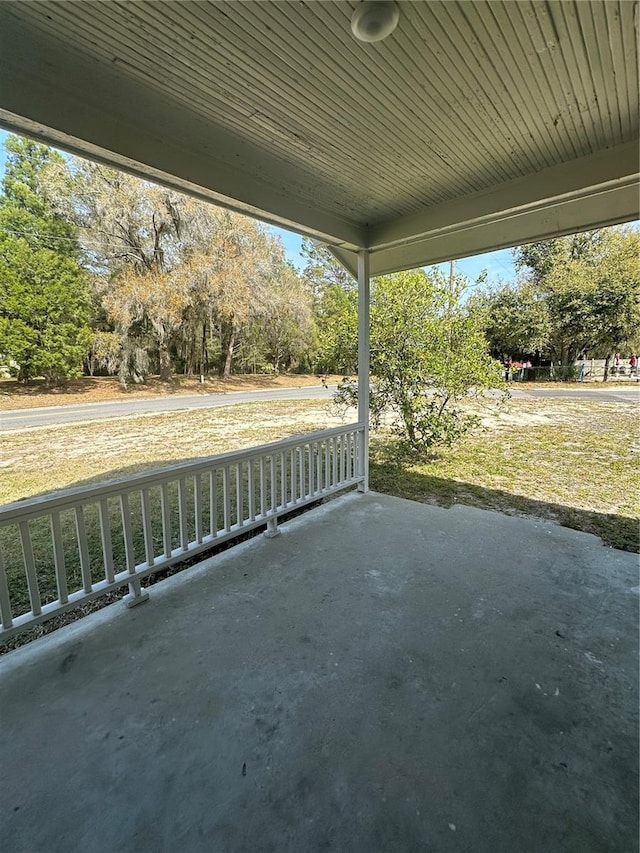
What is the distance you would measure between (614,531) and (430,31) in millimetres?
3588

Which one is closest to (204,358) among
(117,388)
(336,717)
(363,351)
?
(117,388)

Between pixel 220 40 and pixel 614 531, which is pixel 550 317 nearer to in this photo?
pixel 614 531

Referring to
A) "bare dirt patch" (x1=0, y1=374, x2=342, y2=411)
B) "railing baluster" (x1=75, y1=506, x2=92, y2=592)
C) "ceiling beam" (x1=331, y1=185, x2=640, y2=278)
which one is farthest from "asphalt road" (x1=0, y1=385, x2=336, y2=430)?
"railing baluster" (x1=75, y1=506, x2=92, y2=592)

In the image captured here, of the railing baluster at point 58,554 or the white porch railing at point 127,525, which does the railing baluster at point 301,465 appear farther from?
the railing baluster at point 58,554

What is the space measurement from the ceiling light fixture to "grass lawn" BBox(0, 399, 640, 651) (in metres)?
3.16

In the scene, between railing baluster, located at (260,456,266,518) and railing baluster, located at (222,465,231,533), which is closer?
railing baluster, located at (222,465,231,533)

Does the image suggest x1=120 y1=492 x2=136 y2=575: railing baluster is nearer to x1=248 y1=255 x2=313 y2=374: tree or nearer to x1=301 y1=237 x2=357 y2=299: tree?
x1=248 y1=255 x2=313 y2=374: tree

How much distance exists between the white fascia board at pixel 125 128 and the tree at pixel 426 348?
240 cm

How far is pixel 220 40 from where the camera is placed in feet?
Answer: 4.81

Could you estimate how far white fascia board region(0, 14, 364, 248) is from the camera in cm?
154

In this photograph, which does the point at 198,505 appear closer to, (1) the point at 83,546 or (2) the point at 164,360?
(1) the point at 83,546

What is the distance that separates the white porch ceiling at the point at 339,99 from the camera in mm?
1395

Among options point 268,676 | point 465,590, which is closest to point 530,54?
point 465,590

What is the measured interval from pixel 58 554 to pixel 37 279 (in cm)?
534
